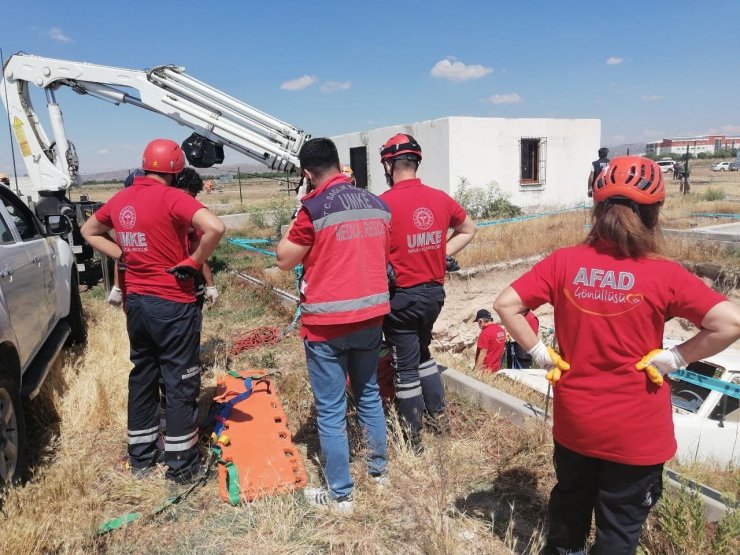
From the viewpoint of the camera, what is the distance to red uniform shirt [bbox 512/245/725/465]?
1.91 meters

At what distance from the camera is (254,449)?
332 centimetres

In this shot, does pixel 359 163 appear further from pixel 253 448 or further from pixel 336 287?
pixel 336 287

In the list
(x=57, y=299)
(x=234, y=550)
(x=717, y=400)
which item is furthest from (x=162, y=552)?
(x=717, y=400)

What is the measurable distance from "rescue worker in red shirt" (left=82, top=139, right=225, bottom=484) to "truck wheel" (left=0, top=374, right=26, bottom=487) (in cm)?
59

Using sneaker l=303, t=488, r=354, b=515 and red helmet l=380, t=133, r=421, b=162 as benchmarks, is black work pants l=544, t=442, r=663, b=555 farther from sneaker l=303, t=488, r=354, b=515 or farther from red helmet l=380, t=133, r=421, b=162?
red helmet l=380, t=133, r=421, b=162

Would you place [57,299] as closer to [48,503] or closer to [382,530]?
[48,503]

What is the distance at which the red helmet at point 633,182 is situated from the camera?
6.34 ft

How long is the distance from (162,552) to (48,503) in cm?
67

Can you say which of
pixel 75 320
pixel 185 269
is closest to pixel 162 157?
pixel 185 269

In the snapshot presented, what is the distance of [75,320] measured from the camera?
228 inches

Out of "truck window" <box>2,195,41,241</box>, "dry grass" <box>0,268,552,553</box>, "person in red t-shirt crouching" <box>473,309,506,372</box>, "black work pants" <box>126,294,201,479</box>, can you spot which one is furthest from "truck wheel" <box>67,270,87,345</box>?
"person in red t-shirt crouching" <box>473,309,506,372</box>

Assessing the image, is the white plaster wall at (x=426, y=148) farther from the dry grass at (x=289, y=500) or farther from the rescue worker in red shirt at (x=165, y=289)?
the rescue worker in red shirt at (x=165, y=289)

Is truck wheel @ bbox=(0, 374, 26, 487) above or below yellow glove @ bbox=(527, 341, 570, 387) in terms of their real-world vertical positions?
below

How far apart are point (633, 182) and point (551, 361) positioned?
2.43 ft
